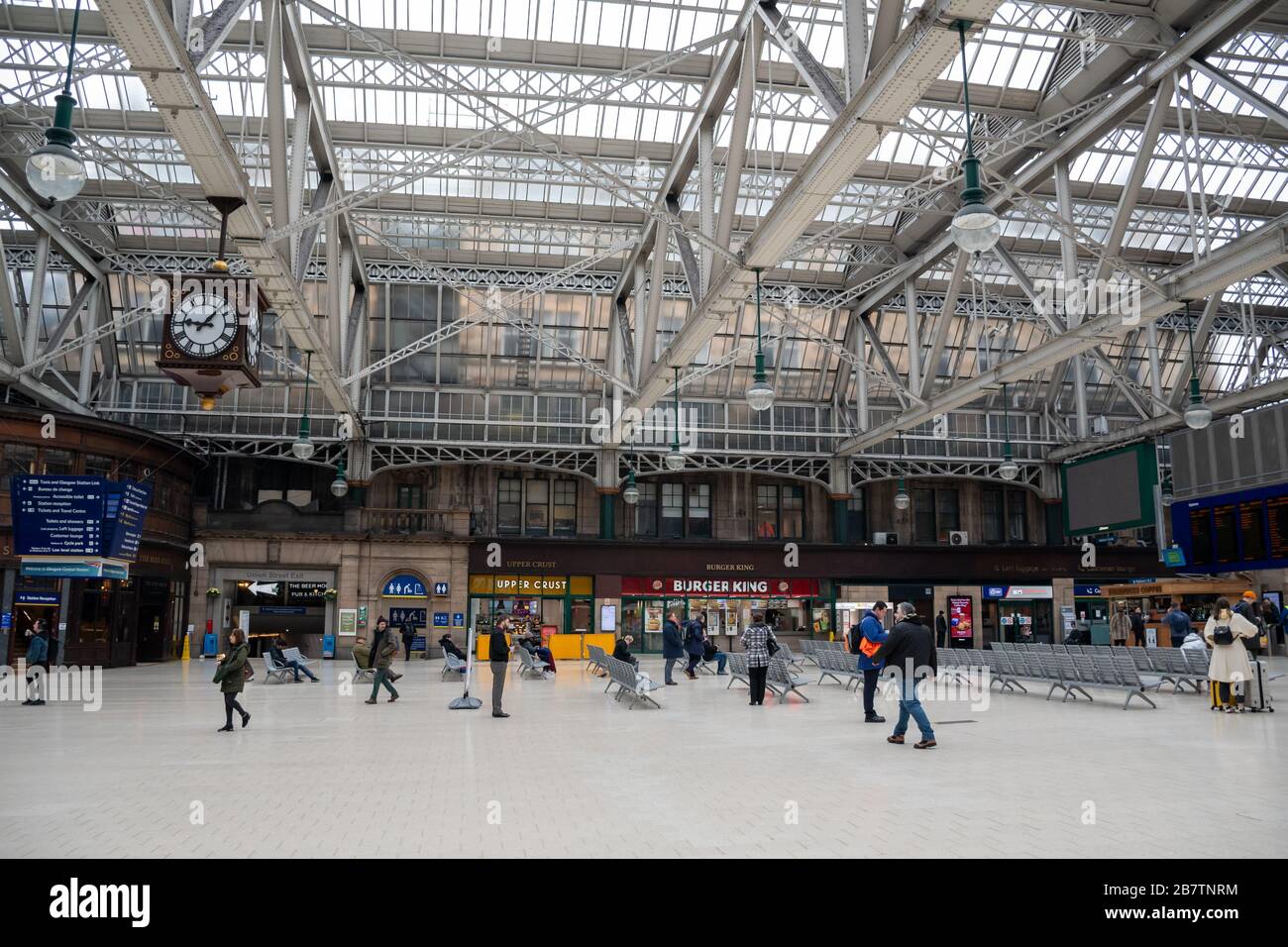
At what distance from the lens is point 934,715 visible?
1420cm

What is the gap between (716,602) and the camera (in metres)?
36.0

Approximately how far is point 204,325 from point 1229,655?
17.1 m

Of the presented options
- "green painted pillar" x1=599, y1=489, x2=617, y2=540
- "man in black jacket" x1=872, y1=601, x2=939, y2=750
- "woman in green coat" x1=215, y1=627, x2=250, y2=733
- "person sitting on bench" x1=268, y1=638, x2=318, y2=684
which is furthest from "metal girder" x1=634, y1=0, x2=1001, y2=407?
"green painted pillar" x1=599, y1=489, x2=617, y2=540

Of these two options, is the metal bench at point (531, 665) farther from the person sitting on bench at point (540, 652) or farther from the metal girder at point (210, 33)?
the metal girder at point (210, 33)

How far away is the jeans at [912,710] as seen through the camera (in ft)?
34.8

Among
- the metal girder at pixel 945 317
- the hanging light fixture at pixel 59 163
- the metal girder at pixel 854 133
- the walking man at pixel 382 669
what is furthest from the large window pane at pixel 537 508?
the hanging light fixture at pixel 59 163

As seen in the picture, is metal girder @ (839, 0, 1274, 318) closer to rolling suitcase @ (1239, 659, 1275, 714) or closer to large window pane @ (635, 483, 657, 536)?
rolling suitcase @ (1239, 659, 1275, 714)

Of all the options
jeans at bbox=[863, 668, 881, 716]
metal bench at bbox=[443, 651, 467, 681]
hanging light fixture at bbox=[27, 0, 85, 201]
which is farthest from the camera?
metal bench at bbox=[443, 651, 467, 681]

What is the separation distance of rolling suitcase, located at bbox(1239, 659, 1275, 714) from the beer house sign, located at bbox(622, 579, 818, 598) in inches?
873

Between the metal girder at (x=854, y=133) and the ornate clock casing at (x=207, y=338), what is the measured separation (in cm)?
862

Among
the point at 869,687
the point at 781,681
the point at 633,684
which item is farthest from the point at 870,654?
the point at 633,684

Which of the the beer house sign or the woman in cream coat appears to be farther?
the the beer house sign

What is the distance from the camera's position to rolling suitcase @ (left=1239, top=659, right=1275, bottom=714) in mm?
14203
